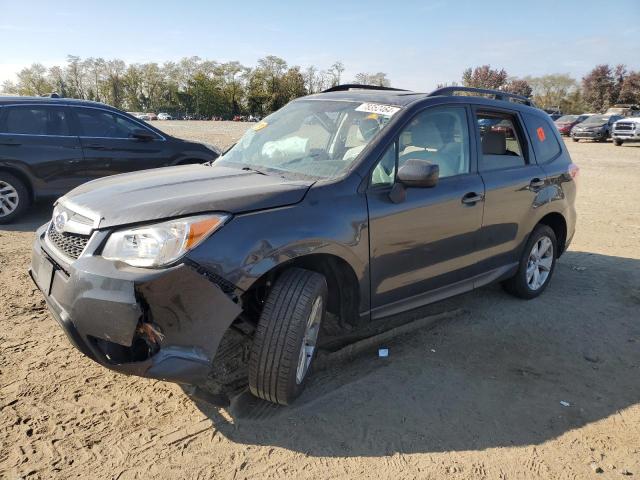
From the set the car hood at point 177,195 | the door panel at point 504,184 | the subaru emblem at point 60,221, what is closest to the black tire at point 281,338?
the car hood at point 177,195

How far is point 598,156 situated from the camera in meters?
20.8

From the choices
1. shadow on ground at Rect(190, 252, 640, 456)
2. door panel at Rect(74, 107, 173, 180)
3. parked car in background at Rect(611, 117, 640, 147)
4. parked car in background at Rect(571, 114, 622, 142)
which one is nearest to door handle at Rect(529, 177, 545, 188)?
shadow on ground at Rect(190, 252, 640, 456)

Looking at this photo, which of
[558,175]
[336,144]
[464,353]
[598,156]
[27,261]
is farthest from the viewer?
[598,156]

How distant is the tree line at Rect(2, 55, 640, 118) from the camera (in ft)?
→ 271

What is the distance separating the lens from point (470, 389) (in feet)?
10.7

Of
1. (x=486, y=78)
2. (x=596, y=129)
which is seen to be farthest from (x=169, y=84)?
(x=596, y=129)

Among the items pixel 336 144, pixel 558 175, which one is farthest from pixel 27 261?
pixel 558 175

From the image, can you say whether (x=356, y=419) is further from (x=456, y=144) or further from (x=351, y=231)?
(x=456, y=144)

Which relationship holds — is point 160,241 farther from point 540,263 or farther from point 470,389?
point 540,263

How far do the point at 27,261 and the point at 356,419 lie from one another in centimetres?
428

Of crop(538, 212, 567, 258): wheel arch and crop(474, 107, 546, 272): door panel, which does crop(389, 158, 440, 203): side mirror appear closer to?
crop(474, 107, 546, 272): door panel

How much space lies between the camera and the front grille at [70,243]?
2715mm

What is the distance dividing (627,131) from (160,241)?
2939 cm

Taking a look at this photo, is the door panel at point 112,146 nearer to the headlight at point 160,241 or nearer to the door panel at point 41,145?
the door panel at point 41,145
